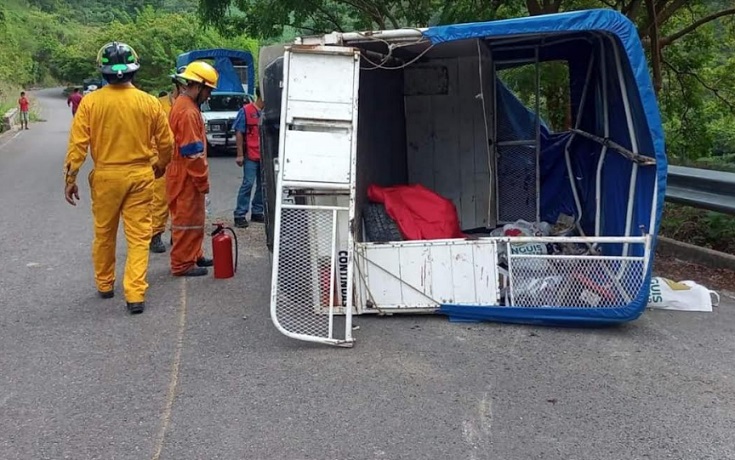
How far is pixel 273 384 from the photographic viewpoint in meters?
4.42

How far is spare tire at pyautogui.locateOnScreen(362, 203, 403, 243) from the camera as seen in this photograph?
6.38 m

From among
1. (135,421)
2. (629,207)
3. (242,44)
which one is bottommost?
(135,421)

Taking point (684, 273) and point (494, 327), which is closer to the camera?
point (494, 327)


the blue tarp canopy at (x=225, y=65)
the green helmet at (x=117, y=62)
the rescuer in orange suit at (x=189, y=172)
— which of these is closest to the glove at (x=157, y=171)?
the rescuer in orange suit at (x=189, y=172)

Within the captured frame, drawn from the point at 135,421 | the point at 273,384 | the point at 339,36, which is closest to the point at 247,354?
the point at 273,384

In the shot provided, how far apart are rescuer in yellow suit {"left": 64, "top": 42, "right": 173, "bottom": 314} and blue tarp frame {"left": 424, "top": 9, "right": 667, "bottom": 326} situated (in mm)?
2265

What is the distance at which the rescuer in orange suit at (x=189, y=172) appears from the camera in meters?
6.51

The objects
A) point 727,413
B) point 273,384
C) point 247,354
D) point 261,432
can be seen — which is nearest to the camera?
point 261,432

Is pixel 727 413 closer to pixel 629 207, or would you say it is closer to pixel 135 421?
pixel 629 207

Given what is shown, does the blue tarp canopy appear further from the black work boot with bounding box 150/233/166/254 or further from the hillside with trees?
the black work boot with bounding box 150/233/166/254

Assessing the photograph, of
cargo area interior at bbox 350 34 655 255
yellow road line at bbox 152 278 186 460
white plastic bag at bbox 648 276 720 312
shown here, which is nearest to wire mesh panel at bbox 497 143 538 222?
cargo area interior at bbox 350 34 655 255

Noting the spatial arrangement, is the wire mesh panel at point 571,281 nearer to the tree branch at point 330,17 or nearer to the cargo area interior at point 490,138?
the cargo area interior at point 490,138

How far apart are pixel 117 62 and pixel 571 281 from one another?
3.70m

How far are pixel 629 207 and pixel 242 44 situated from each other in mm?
33885
